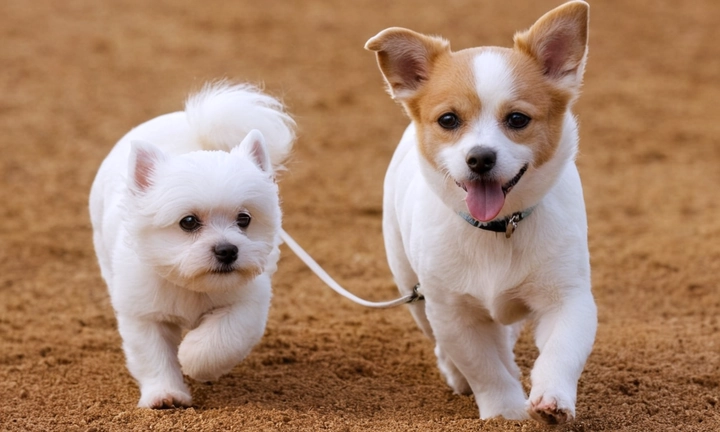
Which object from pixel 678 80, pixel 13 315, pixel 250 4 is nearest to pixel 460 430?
pixel 13 315

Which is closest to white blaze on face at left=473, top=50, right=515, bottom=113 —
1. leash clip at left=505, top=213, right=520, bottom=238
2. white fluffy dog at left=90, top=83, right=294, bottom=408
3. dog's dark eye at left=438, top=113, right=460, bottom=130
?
dog's dark eye at left=438, top=113, right=460, bottom=130

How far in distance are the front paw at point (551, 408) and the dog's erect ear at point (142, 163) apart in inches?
77.3

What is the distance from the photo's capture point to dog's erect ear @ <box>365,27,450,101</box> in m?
4.86

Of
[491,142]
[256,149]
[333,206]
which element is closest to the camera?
[491,142]

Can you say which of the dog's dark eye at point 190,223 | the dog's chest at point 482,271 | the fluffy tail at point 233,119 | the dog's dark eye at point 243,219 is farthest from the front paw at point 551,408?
the fluffy tail at point 233,119

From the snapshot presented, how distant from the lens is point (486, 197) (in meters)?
4.49

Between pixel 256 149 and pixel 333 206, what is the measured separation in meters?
4.94

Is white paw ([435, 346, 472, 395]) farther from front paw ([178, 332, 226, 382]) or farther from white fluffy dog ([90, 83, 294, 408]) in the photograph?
front paw ([178, 332, 226, 382])

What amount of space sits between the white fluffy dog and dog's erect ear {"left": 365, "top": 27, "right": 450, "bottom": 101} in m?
0.69

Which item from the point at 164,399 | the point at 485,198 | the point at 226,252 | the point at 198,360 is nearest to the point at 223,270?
the point at 226,252

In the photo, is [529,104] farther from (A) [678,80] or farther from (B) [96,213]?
(A) [678,80]

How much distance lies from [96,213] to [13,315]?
150 centimetres

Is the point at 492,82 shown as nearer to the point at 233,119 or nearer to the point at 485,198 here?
→ the point at 485,198

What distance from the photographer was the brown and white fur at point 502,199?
175 inches
